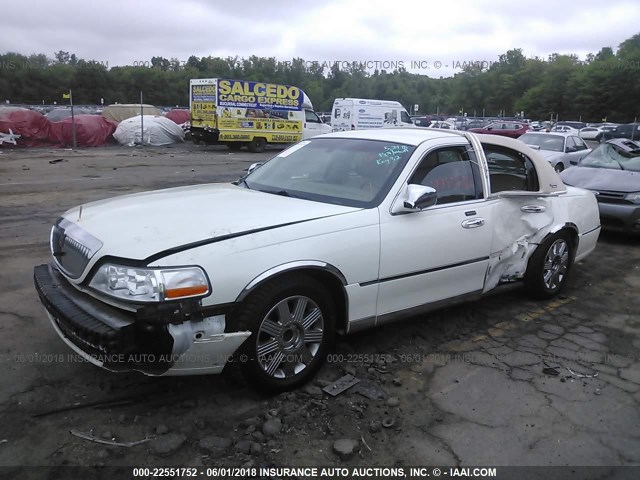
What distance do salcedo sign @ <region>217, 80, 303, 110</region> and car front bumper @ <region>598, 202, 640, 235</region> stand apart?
57.9ft

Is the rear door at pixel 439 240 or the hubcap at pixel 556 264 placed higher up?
the rear door at pixel 439 240

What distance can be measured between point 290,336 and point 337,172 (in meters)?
1.43

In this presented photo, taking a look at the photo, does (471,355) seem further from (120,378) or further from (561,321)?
(120,378)

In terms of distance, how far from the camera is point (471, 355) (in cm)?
405

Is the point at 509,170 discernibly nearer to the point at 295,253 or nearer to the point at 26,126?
the point at 295,253

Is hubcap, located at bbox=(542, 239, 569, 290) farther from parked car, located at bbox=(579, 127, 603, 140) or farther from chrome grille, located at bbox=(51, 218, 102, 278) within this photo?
parked car, located at bbox=(579, 127, 603, 140)

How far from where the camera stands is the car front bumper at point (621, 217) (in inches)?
295

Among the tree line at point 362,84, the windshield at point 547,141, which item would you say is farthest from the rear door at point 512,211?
the tree line at point 362,84

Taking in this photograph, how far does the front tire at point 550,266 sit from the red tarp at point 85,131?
22.3 m

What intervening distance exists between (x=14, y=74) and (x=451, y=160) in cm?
8592

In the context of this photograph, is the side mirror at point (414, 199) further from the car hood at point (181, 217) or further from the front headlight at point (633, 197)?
the front headlight at point (633, 197)

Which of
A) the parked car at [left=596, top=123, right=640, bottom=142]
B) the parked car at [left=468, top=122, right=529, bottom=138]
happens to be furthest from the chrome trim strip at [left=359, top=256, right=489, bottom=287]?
the parked car at [left=596, top=123, right=640, bottom=142]

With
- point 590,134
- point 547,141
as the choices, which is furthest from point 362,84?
point 547,141

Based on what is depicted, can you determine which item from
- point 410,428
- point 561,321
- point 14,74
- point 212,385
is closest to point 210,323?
point 212,385
